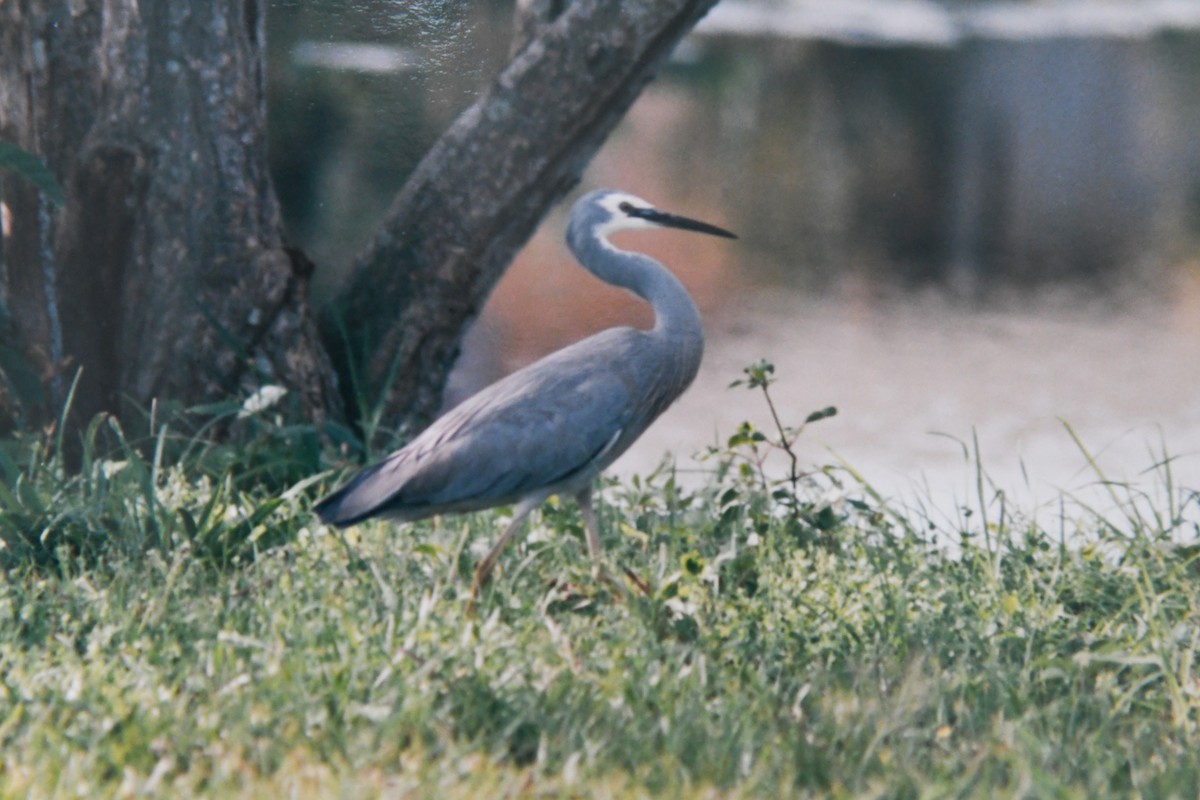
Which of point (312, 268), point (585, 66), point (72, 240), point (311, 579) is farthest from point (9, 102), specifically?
point (311, 579)

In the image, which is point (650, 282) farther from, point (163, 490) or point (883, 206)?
point (883, 206)

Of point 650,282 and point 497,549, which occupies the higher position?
point 650,282

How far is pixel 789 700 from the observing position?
118 inches

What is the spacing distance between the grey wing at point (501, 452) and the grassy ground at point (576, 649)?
180 millimetres

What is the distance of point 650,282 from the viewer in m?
3.84

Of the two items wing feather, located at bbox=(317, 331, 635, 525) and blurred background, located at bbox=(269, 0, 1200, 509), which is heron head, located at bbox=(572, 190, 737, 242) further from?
blurred background, located at bbox=(269, 0, 1200, 509)

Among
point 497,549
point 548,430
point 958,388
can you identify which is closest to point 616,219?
point 548,430

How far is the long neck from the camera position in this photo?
3816 mm

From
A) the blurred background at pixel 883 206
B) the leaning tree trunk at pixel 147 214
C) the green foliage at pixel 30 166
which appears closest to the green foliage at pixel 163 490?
the leaning tree trunk at pixel 147 214

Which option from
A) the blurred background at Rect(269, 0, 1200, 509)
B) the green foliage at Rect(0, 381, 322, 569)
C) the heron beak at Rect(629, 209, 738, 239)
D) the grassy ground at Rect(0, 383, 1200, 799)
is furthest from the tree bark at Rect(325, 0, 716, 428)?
the heron beak at Rect(629, 209, 738, 239)

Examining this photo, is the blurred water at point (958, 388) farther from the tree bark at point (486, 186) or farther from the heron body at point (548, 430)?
the heron body at point (548, 430)

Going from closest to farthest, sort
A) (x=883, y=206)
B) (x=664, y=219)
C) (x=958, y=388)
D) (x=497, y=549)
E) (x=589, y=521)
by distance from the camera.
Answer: (x=497, y=549) < (x=589, y=521) < (x=664, y=219) < (x=958, y=388) < (x=883, y=206)

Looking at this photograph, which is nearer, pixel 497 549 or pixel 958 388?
pixel 497 549

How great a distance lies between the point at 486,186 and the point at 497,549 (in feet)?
4.94
